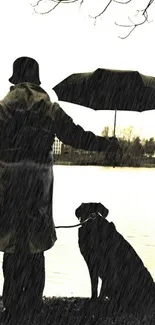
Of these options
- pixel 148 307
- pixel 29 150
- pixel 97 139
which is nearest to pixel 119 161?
pixel 97 139

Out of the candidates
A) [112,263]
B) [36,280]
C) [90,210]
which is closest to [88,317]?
[112,263]

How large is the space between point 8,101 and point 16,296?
1813 millimetres

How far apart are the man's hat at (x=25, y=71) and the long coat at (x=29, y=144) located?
5.4 inches

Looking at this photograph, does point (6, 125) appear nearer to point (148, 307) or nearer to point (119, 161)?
point (119, 161)

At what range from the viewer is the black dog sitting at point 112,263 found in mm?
6438

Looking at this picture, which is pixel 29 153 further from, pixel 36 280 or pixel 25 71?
pixel 36 280

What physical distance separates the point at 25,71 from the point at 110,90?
6.74ft

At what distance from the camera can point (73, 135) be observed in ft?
19.1

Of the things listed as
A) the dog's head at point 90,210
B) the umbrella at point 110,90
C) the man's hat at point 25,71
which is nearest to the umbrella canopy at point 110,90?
the umbrella at point 110,90

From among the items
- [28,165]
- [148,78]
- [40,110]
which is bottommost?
[28,165]

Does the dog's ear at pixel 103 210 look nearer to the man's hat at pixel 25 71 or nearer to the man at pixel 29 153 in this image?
the man at pixel 29 153

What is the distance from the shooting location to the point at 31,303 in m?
6.35

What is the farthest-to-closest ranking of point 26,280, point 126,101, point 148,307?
point 126,101 → point 148,307 → point 26,280

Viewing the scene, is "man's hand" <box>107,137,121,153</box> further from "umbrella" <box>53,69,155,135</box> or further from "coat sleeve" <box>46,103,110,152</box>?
"umbrella" <box>53,69,155,135</box>
